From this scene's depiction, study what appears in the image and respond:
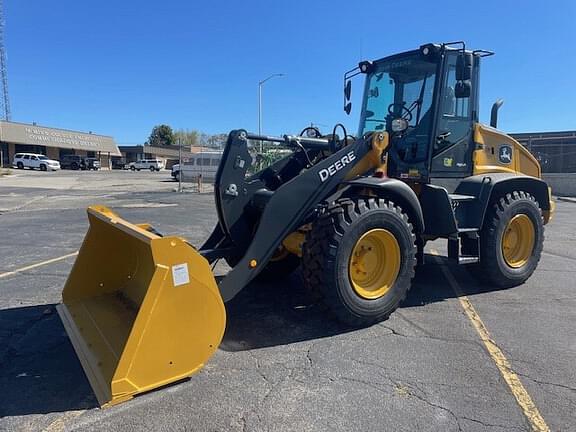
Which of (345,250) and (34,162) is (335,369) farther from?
(34,162)

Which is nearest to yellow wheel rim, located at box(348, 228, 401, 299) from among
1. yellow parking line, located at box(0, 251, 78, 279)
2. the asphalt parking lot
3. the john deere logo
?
the asphalt parking lot

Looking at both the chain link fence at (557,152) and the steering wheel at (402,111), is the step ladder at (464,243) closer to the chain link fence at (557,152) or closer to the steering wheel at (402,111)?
the steering wheel at (402,111)

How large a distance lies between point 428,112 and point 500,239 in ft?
6.26

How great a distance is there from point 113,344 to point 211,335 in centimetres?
→ 86

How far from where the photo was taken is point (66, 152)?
62.7 m

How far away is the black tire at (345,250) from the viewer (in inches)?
169

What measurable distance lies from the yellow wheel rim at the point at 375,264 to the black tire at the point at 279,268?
1.42m

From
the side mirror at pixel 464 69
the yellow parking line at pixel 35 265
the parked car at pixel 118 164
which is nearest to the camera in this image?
the side mirror at pixel 464 69

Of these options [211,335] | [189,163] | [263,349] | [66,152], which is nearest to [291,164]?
[263,349]

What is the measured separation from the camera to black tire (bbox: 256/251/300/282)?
5.98m

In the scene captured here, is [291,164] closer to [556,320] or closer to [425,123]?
[425,123]

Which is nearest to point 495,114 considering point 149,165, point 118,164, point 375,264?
point 375,264

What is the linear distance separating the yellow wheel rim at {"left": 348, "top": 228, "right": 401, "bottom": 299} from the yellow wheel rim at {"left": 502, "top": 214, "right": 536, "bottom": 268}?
2.38 metres

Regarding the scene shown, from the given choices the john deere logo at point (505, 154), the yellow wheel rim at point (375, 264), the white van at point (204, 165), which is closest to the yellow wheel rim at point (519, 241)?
the john deere logo at point (505, 154)
